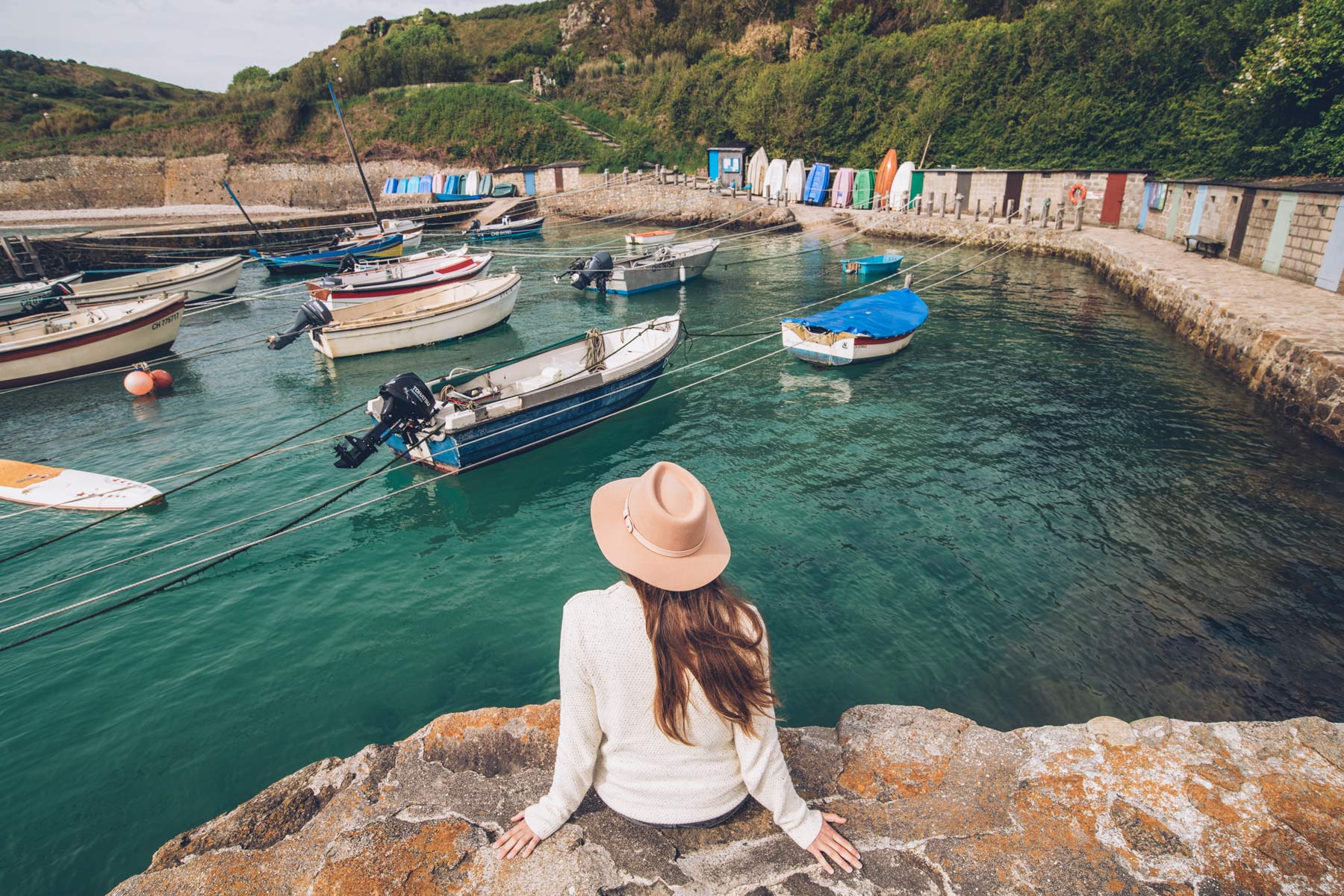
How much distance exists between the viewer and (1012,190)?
3164 centimetres

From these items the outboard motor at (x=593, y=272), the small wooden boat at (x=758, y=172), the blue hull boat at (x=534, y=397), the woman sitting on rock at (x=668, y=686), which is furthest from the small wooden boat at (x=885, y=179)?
the woman sitting on rock at (x=668, y=686)

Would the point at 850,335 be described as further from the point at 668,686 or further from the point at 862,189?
the point at 862,189

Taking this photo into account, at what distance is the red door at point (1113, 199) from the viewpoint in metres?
28.3

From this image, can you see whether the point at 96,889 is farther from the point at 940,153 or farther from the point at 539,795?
the point at 940,153

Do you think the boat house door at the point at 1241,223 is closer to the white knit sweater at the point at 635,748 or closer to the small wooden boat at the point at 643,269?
the small wooden boat at the point at 643,269

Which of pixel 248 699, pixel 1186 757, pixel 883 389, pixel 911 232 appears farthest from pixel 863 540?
pixel 911 232

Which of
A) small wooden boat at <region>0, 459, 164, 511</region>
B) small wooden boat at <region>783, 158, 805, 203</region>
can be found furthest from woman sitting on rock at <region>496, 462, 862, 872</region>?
small wooden boat at <region>783, 158, 805, 203</region>

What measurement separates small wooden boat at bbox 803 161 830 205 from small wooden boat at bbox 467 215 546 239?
17.4 metres

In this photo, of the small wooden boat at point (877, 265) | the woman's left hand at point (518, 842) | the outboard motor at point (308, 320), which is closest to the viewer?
the woman's left hand at point (518, 842)

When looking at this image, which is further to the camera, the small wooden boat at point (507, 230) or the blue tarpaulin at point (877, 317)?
the small wooden boat at point (507, 230)

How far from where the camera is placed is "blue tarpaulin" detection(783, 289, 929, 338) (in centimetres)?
1570

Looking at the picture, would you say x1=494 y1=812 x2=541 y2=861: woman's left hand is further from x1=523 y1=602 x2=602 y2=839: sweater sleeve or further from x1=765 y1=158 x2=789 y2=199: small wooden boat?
x1=765 y1=158 x2=789 y2=199: small wooden boat

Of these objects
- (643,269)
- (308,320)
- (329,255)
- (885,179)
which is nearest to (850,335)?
(643,269)

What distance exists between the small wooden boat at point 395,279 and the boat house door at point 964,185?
24.8m
